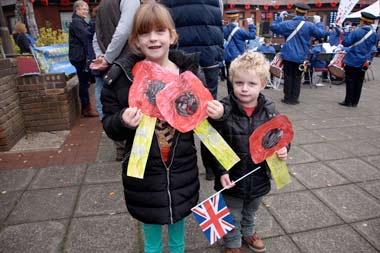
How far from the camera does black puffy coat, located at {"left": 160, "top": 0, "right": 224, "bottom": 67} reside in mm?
2936

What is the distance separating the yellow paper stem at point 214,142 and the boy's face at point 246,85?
360 mm

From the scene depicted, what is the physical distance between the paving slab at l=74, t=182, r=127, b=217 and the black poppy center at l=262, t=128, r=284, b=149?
5.04 feet

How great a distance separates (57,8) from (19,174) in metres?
18.9

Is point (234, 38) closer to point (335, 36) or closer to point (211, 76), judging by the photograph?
point (211, 76)

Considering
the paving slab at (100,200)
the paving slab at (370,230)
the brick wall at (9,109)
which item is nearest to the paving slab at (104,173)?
the paving slab at (100,200)

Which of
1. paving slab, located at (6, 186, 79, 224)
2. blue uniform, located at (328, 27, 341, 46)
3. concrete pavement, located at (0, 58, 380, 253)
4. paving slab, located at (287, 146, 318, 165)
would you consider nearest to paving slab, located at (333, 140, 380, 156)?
concrete pavement, located at (0, 58, 380, 253)

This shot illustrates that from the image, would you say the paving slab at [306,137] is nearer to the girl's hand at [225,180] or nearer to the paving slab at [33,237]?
the girl's hand at [225,180]

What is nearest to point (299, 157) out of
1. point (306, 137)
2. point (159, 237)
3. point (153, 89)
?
point (306, 137)

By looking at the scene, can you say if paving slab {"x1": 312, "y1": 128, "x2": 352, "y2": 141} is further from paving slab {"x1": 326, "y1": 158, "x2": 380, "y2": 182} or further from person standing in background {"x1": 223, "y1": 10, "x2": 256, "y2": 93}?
person standing in background {"x1": 223, "y1": 10, "x2": 256, "y2": 93}

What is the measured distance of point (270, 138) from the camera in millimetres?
1779

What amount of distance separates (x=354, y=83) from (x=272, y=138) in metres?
5.53

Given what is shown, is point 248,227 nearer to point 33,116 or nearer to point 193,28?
point 193,28

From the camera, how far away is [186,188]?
1.72 meters

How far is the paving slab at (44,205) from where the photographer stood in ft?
8.63
